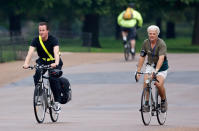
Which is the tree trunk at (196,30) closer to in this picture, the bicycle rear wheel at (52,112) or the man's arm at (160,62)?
the bicycle rear wheel at (52,112)

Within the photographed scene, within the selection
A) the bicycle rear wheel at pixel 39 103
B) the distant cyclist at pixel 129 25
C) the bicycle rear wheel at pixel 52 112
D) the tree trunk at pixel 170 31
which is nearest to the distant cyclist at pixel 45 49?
the bicycle rear wheel at pixel 39 103

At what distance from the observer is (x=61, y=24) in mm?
66188

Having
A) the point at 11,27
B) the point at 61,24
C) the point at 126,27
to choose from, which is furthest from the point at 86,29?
the point at 61,24

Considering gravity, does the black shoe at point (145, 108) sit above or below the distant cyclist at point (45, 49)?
below

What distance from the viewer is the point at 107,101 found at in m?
18.5

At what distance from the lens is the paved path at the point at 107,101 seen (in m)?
12.4

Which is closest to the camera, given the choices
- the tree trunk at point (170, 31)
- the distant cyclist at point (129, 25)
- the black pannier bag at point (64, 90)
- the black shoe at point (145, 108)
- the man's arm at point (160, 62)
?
the black shoe at point (145, 108)

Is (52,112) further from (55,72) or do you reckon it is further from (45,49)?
(45,49)

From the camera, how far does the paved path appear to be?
12445mm

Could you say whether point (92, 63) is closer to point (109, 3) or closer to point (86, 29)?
point (109, 3)

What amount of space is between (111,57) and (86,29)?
1400 centimetres

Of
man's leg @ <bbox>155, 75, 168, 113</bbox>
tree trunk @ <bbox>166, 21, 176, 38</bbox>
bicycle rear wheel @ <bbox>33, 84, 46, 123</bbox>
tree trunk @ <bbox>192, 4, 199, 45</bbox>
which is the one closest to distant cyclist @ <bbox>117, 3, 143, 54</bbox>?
man's leg @ <bbox>155, 75, 168, 113</bbox>

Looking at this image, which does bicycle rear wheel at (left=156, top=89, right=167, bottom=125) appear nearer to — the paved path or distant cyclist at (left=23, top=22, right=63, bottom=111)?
the paved path

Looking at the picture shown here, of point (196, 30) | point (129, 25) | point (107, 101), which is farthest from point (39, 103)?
point (196, 30)
